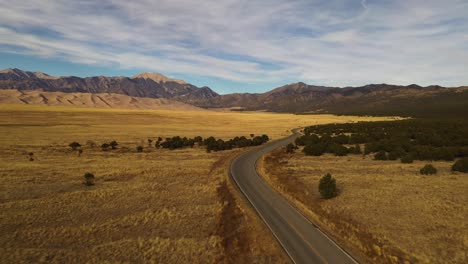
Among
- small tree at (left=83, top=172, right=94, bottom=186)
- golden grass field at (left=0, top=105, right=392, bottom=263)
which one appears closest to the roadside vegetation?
golden grass field at (left=0, top=105, right=392, bottom=263)

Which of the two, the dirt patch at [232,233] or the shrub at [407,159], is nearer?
the dirt patch at [232,233]

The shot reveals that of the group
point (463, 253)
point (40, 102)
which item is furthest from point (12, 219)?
point (40, 102)

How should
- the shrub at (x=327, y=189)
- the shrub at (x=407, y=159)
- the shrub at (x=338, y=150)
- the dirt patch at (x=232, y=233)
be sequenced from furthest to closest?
the shrub at (x=338, y=150) → the shrub at (x=407, y=159) → the shrub at (x=327, y=189) → the dirt patch at (x=232, y=233)

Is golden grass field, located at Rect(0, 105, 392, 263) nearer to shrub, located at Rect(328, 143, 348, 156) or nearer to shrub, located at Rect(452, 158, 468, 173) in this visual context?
shrub, located at Rect(328, 143, 348, 156)

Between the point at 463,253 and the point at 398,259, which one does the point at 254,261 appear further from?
the point at 463,253

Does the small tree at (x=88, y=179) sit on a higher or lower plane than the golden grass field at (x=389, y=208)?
lower

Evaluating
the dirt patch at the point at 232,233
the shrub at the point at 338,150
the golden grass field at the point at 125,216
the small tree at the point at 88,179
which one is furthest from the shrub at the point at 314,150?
the small tree at the point at 88,179

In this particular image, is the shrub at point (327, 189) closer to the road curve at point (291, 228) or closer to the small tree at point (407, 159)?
the road curve at point (291, 228)
